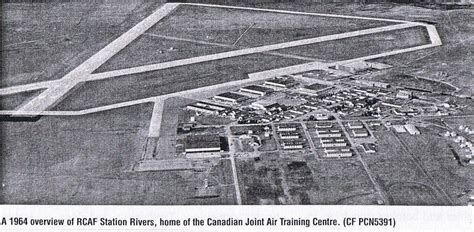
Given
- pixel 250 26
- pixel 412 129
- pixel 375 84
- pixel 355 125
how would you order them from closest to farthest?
pixel 412 129 < pixel 355 125 < pixel 375 84 < pixel 250 26

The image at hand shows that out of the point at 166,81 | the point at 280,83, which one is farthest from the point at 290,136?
the point at 166,81

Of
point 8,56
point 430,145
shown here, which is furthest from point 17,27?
point 430,145

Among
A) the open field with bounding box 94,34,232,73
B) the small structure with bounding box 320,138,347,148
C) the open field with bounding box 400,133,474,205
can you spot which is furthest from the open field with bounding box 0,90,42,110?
the open field with bounding box 400,133,474,205

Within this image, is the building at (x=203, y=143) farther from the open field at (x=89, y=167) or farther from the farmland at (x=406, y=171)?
the farmland at (x=406, y=171)

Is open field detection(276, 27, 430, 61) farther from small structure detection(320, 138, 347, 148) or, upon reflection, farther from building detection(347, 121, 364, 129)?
small structure detection(320, 138, 347, 148)

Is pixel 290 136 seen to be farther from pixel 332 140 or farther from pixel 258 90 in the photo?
pixel 258 90

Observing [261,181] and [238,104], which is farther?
[238,104]

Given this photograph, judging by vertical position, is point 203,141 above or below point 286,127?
above

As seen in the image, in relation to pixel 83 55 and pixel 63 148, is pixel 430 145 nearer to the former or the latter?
pixel 63 148
